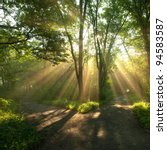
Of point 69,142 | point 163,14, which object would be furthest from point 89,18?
point 163,14

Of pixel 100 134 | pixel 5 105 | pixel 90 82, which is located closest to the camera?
pixel 100 134

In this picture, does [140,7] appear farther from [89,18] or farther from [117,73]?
[117,73]

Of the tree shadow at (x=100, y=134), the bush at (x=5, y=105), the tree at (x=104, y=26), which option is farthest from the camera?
the tree at (x=104, y=26)

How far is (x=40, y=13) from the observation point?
10945 millimetres

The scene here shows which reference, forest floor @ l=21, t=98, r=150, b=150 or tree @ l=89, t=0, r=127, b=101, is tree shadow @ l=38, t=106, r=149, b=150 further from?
tree @ l=89, t=0, r=127, b=101

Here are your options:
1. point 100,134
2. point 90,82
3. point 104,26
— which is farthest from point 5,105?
point 90,82

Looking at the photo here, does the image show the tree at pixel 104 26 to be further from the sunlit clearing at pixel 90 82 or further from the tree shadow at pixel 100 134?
the tree shadow at pixel 100 134

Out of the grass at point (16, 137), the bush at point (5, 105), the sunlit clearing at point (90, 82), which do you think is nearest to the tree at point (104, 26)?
the sunlit clearing at point (90, 82)

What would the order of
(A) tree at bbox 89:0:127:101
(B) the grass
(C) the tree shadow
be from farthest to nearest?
(A) tree at bbox 89:0:127:101, (C) the tree shadow, (B) the grass

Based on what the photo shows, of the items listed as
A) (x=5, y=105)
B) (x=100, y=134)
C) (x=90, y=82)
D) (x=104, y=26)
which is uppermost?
(x=104, y=26)

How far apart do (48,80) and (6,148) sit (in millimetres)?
40418

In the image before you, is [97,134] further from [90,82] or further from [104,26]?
[90,82]

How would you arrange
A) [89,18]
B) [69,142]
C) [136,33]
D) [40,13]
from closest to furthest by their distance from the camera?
[69,142], [40,13], [89,18], [136,33]

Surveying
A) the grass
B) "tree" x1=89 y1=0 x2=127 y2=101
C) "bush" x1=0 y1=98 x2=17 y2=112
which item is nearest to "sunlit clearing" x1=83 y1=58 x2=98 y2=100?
"tree" x1=89 y1=0 x2=127 y2=101
